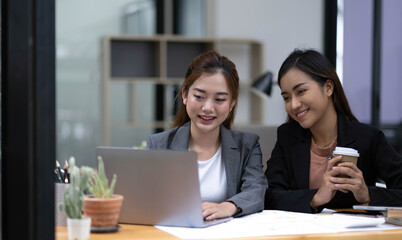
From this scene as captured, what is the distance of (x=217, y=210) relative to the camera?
1.76 meters

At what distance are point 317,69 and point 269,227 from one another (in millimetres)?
784

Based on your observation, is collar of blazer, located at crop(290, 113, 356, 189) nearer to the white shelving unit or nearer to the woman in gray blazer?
the woman in gray blazer

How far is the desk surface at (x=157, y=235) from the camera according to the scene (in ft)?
4.97

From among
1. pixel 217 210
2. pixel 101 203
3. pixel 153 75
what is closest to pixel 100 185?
pixel 101 203

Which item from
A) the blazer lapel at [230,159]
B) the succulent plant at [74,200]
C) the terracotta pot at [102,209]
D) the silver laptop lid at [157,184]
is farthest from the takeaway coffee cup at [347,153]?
the succulent plant at [74,200]

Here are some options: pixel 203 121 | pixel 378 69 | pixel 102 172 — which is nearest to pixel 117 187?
pixel 102 172

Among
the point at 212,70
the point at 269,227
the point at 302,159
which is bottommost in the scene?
the point at 269,227

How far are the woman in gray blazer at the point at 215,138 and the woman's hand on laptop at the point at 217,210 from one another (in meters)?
0.14

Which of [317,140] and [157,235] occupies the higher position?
[317,140]

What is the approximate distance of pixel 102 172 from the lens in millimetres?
1531

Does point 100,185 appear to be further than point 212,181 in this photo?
No

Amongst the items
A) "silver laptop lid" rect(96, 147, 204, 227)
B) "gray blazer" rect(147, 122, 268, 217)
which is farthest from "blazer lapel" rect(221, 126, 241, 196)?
"silver laptop lid" rect(96, 147, 204, 227)

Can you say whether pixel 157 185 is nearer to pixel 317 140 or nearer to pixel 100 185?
pixel 100 185

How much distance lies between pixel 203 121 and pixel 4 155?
106 cm
